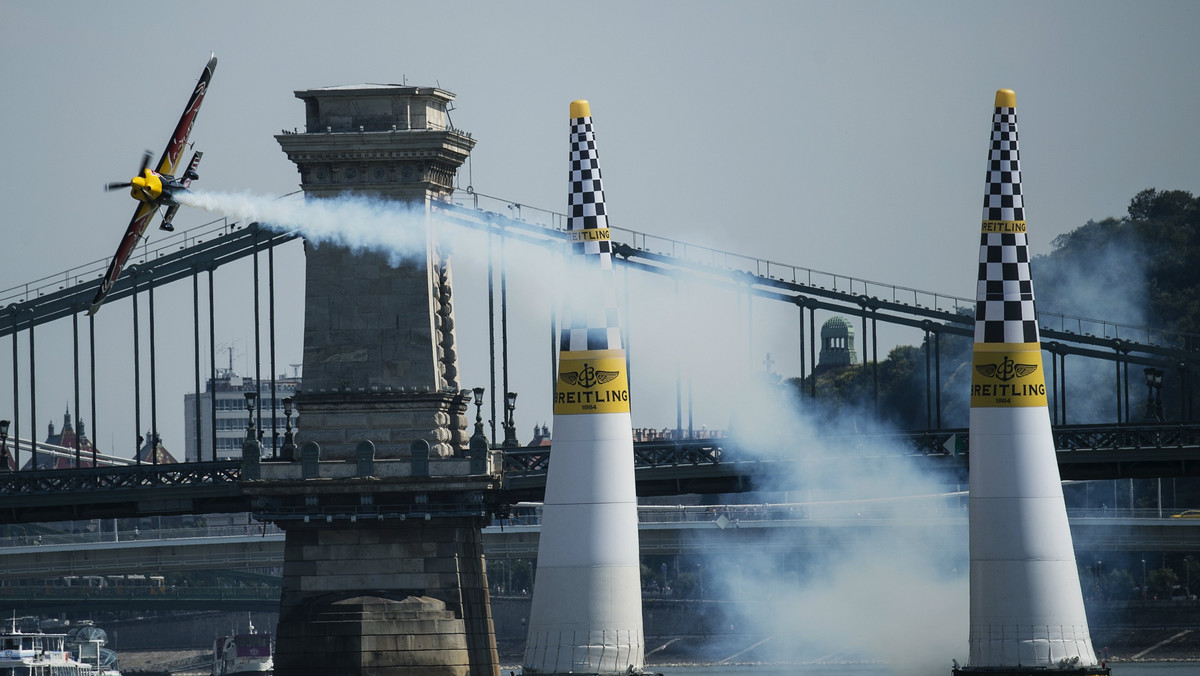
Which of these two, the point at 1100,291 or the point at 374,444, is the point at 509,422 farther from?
the point at 1100,291

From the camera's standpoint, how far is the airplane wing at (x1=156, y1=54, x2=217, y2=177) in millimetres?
69375

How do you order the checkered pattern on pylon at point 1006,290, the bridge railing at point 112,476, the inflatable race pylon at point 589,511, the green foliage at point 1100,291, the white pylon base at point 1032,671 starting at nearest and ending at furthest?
the white pylon base at point 1032,671, the checkered pattern on pylon at point 1006,290, the inflatable race pylon at point 589,511, the bridge railing at point 112,476, the green foliage at point 1100,291

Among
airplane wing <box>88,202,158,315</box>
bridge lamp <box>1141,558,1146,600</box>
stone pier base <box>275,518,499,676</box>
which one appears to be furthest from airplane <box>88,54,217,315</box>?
bridge lamp <box>1141,558,1146,600</box>

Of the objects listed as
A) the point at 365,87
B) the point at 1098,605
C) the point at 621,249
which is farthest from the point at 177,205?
the point at 1098,605

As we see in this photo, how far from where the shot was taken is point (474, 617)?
72812mm

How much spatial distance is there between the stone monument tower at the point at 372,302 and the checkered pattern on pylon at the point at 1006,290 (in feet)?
107

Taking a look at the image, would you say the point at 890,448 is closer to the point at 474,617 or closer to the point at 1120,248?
the point at 474,617

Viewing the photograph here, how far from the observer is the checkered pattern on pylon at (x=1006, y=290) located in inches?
1617

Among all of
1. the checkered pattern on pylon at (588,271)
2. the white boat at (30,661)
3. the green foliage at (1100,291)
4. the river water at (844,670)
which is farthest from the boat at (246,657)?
the checkered pattern on pylon at (588,271)

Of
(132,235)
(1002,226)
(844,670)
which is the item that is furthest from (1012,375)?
(844,670)

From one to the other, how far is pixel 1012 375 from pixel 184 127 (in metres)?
35.1

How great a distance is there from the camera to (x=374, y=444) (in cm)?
7169

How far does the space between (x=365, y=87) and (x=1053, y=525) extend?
3600 centimetres

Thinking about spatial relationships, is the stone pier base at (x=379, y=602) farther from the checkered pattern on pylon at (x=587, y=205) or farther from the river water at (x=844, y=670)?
the river water at (x=844, y=670)
